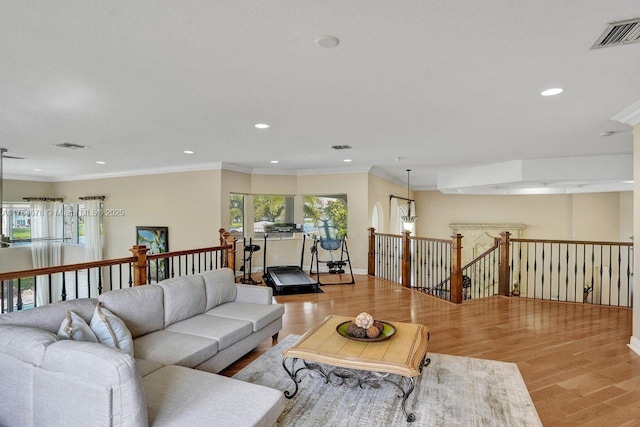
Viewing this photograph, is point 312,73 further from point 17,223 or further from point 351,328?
point 17,223

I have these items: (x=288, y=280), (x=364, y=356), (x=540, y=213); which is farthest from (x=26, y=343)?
(x=540, y=213)

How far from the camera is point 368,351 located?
2.46m

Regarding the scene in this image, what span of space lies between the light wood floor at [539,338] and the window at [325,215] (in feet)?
6.42

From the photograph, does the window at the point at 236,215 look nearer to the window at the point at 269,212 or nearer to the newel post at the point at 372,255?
the window at the point at 269,212

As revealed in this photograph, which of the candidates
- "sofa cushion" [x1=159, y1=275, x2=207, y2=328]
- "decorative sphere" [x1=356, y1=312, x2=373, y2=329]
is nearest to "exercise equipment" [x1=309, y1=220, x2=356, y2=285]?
"sofa cushion" [x1=159, y1=275, x2=207, y2=328]

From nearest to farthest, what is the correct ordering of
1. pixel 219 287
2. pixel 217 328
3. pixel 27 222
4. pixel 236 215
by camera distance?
pixel 217 328, pixel 219 287, pixel 236 215, pixel 27 222

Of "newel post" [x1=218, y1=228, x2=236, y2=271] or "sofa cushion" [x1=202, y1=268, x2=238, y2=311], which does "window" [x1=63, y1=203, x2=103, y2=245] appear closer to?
"newel post" [x1=218, y1=228, x2=236, y2=271]

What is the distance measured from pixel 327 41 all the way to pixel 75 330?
2.29 metres

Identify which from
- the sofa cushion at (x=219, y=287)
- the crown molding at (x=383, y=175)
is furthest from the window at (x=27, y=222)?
the crown molding at (x=383, y=175)

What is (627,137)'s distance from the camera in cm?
450

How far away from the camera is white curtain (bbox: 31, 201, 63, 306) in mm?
8766

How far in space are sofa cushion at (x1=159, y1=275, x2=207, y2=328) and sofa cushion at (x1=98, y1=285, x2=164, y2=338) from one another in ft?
0.21

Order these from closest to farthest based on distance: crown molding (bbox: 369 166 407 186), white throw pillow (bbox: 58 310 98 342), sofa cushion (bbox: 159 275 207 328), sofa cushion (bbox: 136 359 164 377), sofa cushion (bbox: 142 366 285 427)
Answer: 1. sofa cushion (bbox: 142 366 285 427)
2. white throw pillow (bbox: 58 310 98 342)
3. sofa cushion (bbox: 136 359 164 377)
4. sofa cushion (bbox: 159 275 207 328)
5. crown molding (bbox: 369 166 407 186)

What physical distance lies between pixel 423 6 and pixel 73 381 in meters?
2.52
